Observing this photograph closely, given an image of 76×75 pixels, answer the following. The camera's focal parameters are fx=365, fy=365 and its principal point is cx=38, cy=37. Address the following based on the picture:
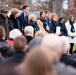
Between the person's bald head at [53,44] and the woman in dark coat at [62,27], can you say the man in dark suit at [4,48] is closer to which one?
the person's bald head at [53,44]

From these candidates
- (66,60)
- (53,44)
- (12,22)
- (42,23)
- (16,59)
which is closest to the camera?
(53,44)

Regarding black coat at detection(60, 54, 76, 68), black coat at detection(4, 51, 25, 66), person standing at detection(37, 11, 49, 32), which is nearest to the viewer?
black coat at detection(4, 51, 25, 66)

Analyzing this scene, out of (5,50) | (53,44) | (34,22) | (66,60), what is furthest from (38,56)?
(34,22)

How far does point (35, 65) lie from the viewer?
3.42 m

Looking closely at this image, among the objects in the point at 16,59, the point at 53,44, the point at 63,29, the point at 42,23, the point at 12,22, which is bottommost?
the point at 63,29

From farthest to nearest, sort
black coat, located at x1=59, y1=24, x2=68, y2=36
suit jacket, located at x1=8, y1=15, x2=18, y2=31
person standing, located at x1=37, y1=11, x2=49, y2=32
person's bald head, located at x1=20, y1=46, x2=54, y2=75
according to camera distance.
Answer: black coat, located at x1=59, y1=24, x2=68, y2=36 → person standing, located at x1=37, y1=11, x2=49, y2=32 → suit jacket, located at x1=8, y1=15, x2=18, y2=31 → person's bald head, located at x1=20, y1=46, x2=54, y2=75

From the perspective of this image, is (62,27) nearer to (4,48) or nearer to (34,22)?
(34,22)

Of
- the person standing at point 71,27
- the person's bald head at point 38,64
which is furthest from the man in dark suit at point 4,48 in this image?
the person standing at point 71,27

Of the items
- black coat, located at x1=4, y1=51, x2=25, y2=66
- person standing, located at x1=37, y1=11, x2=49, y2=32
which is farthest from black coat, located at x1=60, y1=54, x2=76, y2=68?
person standing, located at x1=37, y1=11, x2=49, y2=32

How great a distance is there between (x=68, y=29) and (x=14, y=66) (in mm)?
8971

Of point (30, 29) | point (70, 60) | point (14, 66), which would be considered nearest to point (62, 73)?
point (14, 66)

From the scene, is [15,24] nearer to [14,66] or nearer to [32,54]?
[14,66]

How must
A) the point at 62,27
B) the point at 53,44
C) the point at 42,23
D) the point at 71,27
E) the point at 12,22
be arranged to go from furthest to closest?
the point at 71,27, the point at 62,27, the point at 42,23, the point at 12,22, the point at 53,44

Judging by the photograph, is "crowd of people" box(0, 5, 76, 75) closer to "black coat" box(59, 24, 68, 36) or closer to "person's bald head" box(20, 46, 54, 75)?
"person's bald head" box(20, 46, 54, 75)
